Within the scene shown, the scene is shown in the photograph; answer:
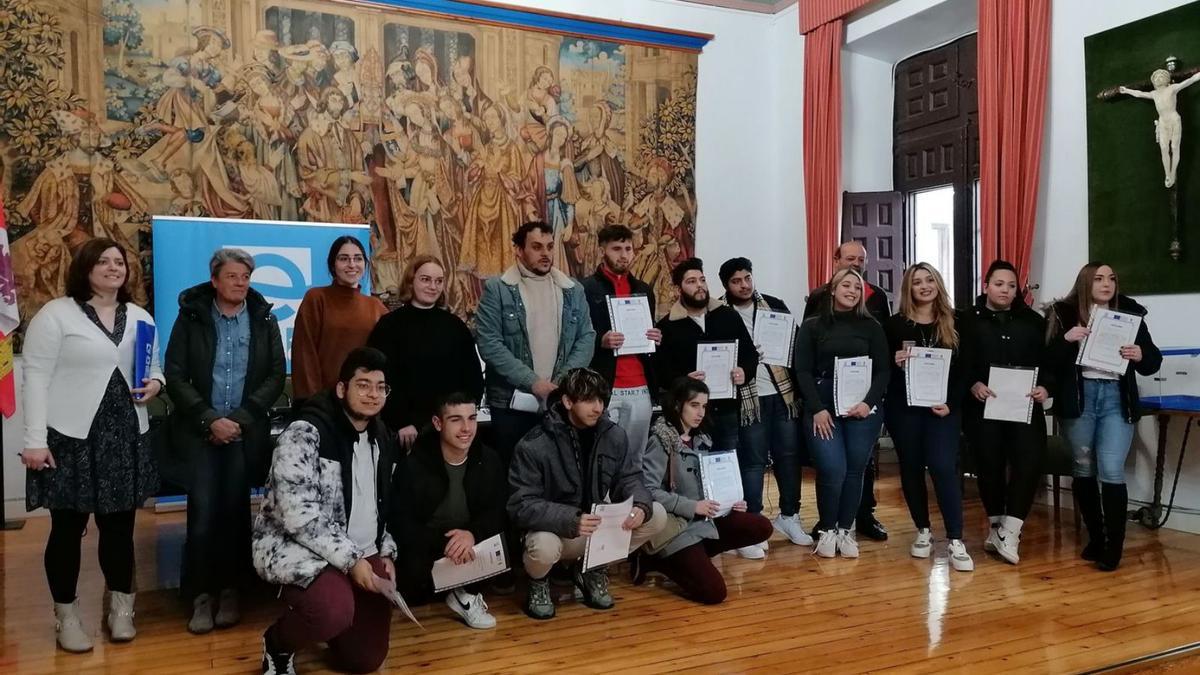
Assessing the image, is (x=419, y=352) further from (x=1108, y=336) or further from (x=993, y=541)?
(x=1108, y=336)

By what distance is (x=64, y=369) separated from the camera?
3.45 m

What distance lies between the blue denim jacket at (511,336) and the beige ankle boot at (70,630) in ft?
6.40

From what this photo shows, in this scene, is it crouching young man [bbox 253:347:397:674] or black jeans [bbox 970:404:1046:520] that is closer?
crouching young man [bbox 253:347:397:674]

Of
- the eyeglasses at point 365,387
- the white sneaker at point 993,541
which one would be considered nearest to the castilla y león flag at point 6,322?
the eyeglasses at point 365,387

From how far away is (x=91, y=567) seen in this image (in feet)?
16.0

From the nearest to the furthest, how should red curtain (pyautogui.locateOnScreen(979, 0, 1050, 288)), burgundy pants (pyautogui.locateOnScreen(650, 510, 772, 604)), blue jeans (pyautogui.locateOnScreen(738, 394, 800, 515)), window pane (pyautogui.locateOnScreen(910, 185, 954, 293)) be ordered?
burgundy pants (pyautogui.locateOnScreen(650, 510, 772, 604)) < blue jeans (pyautogui.locateOnScreen(738, 394, 800, 515)) < red curtain (pyautogui.locateOnScreen(979, 0, 1050, 288)) < window pane (pyautogui.locateOnScreen(910, 185, 954, 293))

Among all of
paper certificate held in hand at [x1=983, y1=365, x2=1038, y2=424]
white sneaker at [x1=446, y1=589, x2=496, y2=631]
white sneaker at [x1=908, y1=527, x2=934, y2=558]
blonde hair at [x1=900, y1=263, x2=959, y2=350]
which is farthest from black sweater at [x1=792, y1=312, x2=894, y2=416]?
white sneaker at [x1=446, y1=589, x2=496, y2=631]

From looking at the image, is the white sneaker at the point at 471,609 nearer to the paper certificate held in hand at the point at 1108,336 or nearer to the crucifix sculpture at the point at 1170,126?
the paper certificate held in hand at the point at 1108,336

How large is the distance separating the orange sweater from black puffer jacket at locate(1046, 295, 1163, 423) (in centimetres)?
369

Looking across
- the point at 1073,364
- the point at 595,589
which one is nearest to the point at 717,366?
the point at 595,589

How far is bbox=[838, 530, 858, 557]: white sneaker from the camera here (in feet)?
16.4

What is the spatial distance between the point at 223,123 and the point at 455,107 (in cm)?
195

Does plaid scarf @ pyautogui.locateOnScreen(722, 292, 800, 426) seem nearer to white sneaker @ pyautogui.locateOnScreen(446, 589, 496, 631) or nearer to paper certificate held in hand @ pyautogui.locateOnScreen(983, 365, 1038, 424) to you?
paper certificate held in hand @ pyautogui.locateOnScreen(983, 365, 1038, 424)

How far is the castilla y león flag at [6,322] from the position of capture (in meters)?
3.69
